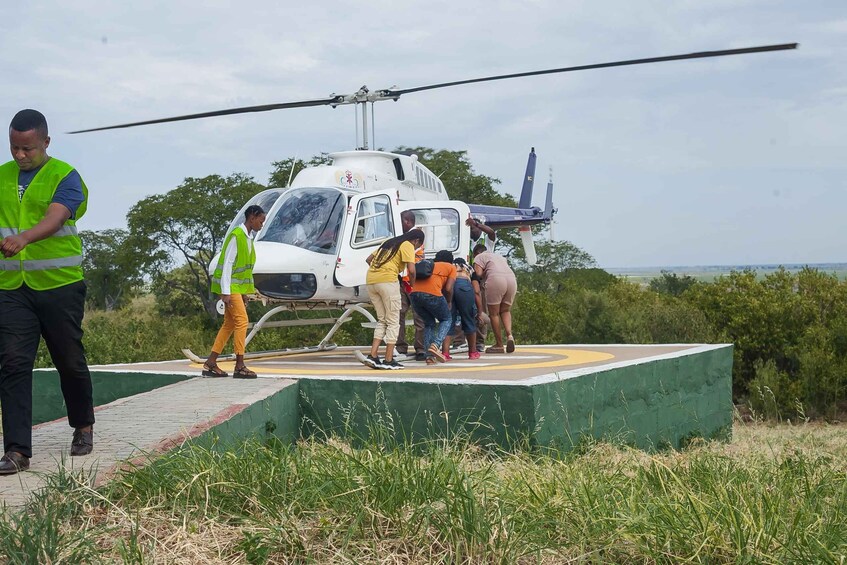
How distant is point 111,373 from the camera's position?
10453mm

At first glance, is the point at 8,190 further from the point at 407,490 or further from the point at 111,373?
the point at 111,373

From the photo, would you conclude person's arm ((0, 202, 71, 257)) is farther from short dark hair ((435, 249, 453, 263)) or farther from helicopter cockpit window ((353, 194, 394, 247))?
helicopter cockpit window ((353, 194, 394, 247))

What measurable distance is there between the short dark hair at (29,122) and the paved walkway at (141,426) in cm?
203

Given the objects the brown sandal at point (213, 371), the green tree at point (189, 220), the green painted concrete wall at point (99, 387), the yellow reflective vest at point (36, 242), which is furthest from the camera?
the green tree at point (189, 220)

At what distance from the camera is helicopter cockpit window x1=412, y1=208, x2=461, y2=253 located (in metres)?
13.7

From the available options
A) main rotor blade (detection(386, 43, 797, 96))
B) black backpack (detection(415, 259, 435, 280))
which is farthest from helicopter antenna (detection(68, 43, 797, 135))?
black backpack (detection(415, 259, 435, 280))

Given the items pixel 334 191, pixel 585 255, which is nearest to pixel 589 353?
pixel 334 191

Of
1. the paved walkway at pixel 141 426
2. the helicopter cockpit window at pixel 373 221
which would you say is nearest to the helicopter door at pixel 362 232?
the helicopter cockpit window at pixel 373 221

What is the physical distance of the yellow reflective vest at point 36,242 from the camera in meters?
5.84

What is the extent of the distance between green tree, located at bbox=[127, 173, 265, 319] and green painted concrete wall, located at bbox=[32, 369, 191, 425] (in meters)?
30.9

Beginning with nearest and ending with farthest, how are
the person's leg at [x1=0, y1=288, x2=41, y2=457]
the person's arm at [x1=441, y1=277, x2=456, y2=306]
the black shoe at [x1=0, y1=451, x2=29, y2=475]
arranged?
the black shoe at [x1=0, y1=451, x2=29, y2=475] → the person's leg at [x1=0, y1=288, x2=41, y2=457] → the person's arm at [x1=441, y1=277, x2=456, y2=306]

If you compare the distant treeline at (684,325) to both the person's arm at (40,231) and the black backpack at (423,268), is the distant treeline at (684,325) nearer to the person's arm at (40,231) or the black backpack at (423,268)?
the black backpack at (423,268)

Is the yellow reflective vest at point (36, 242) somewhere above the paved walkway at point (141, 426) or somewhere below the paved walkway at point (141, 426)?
above

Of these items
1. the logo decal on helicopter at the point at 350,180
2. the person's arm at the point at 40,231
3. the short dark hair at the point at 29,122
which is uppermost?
the logo decal on helicopter at the point at 350,180
